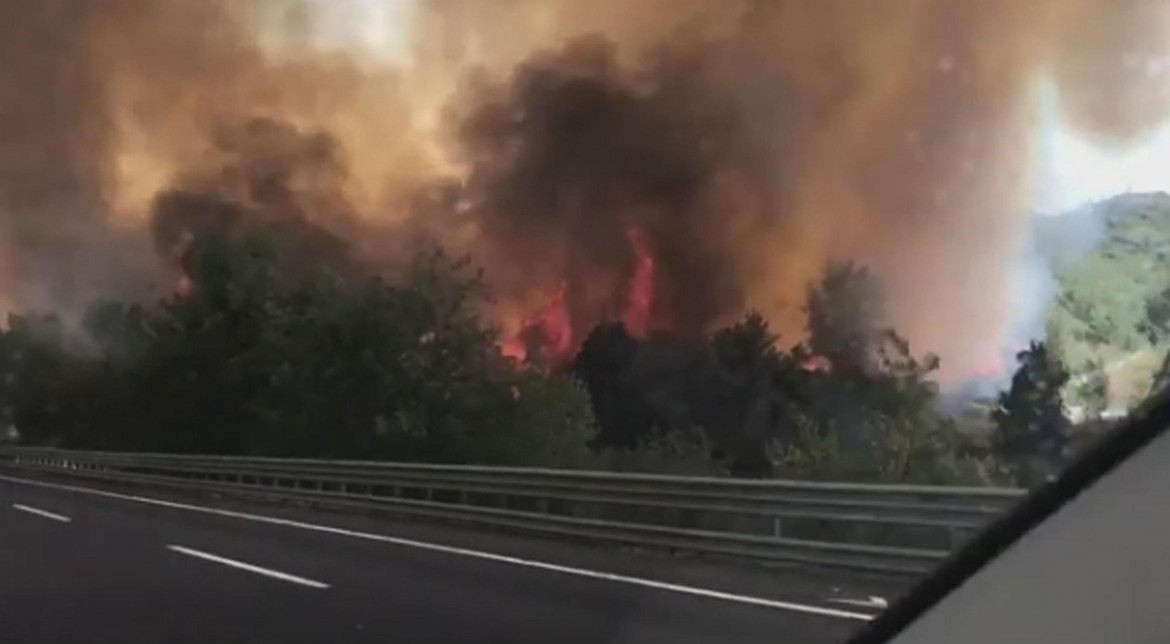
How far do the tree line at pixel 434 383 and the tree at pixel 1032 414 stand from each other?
1.50 feet

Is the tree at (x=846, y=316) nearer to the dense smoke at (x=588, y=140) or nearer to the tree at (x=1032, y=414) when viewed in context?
the dense smoke at (x=588, y=140)

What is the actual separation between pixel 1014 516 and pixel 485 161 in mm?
4717

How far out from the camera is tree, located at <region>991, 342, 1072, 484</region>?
302 cm

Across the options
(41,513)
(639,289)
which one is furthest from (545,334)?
(41,513)

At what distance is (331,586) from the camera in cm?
556

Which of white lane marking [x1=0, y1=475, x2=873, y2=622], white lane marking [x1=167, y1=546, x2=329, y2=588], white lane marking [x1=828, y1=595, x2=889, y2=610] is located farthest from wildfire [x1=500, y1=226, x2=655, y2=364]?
white lane marking [x1=828, y1=595, x2=889, y2=610]

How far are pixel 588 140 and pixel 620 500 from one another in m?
1.62

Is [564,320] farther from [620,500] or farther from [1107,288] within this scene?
[1107,288]

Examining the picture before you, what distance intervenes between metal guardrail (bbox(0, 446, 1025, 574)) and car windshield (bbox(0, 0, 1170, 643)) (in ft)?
0.07

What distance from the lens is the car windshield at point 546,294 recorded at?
4.37 meters

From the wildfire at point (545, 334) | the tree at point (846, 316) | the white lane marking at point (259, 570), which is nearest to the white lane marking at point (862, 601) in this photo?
the tree at point (846, 316)

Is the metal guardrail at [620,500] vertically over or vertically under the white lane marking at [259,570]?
over

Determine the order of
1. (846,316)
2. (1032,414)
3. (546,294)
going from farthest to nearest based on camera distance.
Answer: (546,294) → (846,316) → (1032,414)

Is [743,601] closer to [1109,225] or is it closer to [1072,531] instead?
[1109,225]
